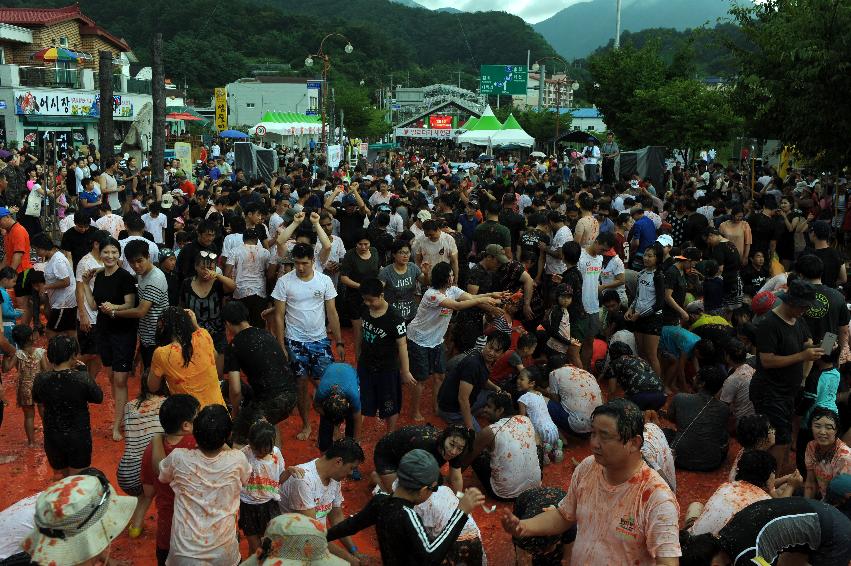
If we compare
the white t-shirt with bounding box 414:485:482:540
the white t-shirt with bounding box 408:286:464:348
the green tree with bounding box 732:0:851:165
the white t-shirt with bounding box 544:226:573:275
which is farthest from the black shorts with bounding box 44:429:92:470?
the green tree with bounding box 732:0:851:165

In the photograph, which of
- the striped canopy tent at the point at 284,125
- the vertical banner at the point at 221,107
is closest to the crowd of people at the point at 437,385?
the striped canopy tent at the point at 284,125

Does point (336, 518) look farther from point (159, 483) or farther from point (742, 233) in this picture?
point (742, 233)

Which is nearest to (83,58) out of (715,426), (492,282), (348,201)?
(348,201)

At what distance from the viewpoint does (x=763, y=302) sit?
8.09m

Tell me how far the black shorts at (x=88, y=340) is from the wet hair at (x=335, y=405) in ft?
8.53

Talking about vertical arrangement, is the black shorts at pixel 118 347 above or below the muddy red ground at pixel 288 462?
above

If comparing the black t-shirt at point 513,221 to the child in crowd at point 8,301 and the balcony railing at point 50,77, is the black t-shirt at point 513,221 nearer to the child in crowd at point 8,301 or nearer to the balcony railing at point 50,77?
the child in crowd at point 8,301

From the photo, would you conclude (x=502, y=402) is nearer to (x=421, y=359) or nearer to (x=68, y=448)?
(x=421, y=359)

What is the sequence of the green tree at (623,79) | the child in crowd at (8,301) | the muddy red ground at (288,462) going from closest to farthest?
1. the muddy red ground at (288,462)
2. the child in crowd at (8,301)
3. the green tree at (623,79)

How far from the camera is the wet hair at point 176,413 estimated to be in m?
4.40

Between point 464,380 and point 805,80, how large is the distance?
8.49m

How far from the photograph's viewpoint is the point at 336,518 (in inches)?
197

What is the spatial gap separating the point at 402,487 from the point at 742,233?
7.98m

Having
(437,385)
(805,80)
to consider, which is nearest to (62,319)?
(437,385)
